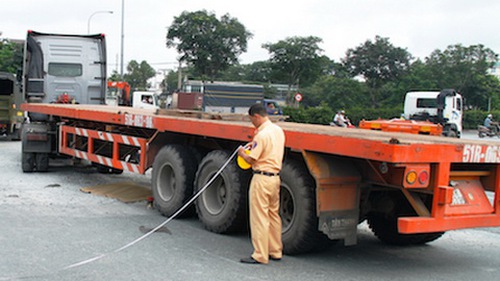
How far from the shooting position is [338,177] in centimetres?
628

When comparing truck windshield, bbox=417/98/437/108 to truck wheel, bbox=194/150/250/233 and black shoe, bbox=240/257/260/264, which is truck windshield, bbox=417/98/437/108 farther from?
black shoe, bbox=240/257/260/264

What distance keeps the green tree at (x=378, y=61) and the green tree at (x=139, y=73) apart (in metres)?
52.7

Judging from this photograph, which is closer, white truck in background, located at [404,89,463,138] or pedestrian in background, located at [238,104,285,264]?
pedestrian in background, located at [238,104,285,264]

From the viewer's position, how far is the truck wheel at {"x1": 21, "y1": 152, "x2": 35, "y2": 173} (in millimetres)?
13070

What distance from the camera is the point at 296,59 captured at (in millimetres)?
53031

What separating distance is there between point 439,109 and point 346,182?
24.4 metres

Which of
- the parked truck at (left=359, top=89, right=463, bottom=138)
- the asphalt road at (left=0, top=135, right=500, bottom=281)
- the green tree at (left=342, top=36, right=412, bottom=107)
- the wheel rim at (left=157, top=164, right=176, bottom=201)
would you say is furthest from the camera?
the green tree at (left=342, top=36, right=412, bottom=107)

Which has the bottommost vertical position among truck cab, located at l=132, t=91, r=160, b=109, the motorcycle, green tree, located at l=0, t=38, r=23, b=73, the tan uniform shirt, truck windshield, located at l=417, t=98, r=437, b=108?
the motorcycle

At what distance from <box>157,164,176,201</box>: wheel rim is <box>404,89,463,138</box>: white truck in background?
21.2 meters

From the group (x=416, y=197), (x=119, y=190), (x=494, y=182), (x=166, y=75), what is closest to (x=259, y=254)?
(x=416, y=197)

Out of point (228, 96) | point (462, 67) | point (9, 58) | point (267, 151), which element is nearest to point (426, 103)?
point (228, 96)

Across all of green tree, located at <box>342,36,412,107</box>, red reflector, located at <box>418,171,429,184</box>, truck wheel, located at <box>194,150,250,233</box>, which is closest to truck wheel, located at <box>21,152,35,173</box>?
truck wheel, located at <box>194,150,250,233</box>

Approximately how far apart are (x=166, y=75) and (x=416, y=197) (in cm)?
9388

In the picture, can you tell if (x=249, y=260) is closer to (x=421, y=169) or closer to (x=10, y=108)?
(x=421, y=169)
